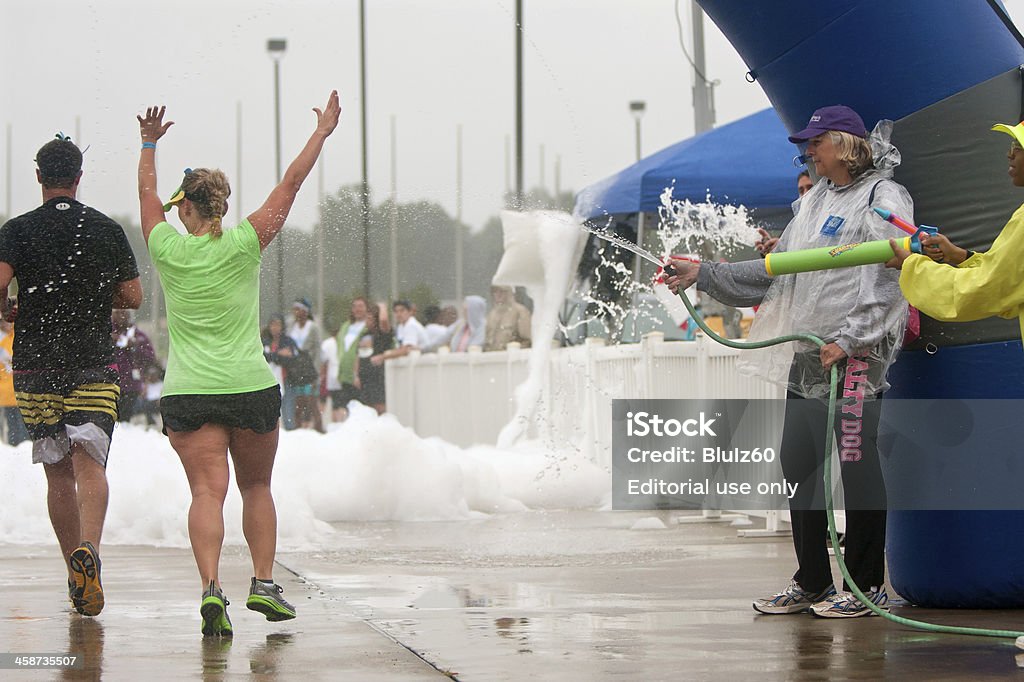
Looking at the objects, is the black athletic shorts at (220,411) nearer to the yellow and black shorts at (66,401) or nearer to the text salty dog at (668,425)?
the yellow and black shorts at (66,401)

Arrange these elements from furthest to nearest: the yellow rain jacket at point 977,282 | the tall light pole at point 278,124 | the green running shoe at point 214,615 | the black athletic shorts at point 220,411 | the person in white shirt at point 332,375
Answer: the person in white shirt at point 332,375 < the tall light pole at point 278,124 < the black athletic shorts at point 220,411 < the green running shoe at point 214,615 < the yellow rain jacket at point 977,282

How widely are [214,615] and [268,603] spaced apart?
20cm

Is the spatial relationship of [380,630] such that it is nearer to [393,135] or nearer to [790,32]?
[790,32]

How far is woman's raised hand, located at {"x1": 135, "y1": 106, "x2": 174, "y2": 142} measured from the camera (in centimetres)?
607

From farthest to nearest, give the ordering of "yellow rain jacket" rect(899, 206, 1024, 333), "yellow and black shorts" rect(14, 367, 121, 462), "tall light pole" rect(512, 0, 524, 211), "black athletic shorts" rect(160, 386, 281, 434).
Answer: "tall light pole" rect(512, 0, 524, 211) → "yellow and black shorts" rect(14, 367, 121, 462) → "black athletic shorts" rect(160, 386, 281, 434) → "yellow rain jacket" rect(899, 206, 1024, 333)

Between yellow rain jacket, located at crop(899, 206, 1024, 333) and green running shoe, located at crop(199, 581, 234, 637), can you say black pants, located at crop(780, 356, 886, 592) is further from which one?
green running shoe, located at crop(199, 581, 234, 637)

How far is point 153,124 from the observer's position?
20.0 ft

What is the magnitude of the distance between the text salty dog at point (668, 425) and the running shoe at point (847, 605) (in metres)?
4.68

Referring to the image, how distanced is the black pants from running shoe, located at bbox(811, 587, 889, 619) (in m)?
0.04

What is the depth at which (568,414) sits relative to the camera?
13.4 m


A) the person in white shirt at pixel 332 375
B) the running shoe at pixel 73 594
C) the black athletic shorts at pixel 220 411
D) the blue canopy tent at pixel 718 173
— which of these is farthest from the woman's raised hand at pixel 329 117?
the person in white shirt at pixel 332 375

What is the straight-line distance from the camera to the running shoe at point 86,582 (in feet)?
19.8

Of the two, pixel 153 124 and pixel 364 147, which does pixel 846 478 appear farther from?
pixel 364 147

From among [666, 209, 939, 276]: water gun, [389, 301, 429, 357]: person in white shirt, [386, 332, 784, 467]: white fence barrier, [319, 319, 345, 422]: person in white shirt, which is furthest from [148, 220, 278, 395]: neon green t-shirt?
[319, 319, 345, 422]: person in white shirt
